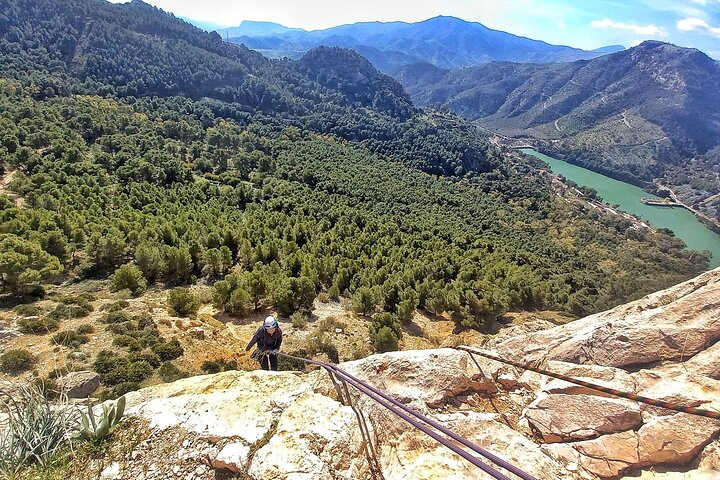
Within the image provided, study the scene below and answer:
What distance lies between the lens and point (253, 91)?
164375 millimetres

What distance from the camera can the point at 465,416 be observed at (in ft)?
20.4

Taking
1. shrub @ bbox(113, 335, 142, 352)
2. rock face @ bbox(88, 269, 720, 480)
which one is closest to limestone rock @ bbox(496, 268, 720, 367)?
rock face @ bbox(88, 269, 720, 480)

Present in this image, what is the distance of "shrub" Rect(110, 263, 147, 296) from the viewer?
26.4 metres

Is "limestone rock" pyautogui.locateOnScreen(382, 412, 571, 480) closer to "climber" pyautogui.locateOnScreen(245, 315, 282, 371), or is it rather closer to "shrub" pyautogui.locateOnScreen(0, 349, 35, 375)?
"climber" pyautogui.locateOnScreen(245, 315, 282, 371)

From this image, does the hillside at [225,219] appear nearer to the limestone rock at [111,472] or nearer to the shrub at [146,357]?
the shrub at [146,357]

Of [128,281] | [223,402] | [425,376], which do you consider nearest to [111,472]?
[223,402]

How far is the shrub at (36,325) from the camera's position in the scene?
59.7 feet

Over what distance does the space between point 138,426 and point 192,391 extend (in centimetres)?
111

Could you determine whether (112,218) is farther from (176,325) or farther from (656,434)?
(656,434)

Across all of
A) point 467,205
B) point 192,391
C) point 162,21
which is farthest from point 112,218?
point 162,21

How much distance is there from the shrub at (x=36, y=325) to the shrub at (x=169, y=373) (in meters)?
6.48

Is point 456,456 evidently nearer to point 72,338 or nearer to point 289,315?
point 72,338

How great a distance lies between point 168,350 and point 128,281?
11.7 metres

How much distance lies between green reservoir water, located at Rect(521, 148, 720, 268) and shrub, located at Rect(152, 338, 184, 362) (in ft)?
393
